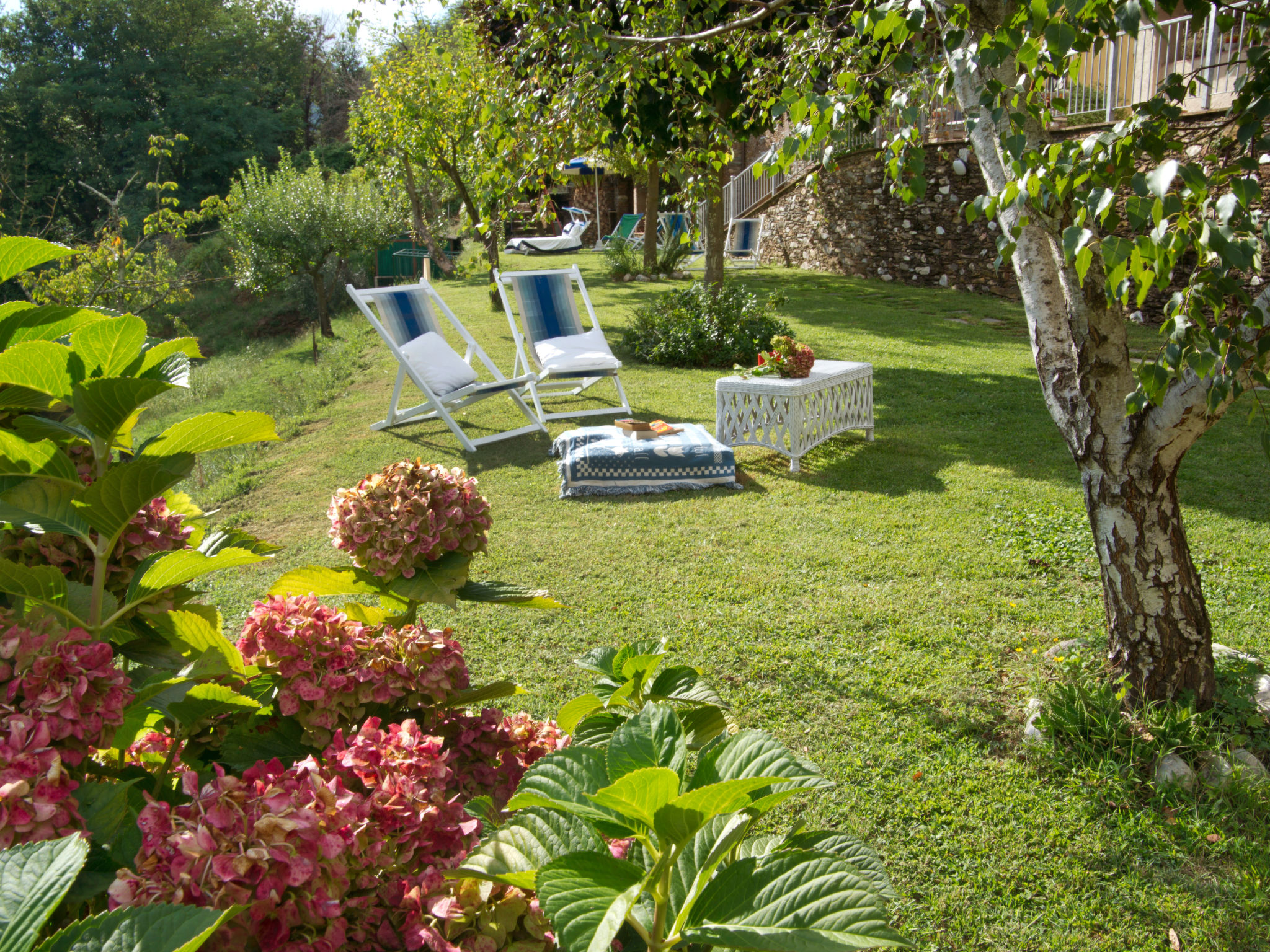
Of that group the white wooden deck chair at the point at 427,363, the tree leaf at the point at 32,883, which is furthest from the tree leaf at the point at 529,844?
the white wooden deck chair at the point at 427,363

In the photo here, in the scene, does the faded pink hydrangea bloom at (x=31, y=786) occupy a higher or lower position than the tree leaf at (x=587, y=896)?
higher

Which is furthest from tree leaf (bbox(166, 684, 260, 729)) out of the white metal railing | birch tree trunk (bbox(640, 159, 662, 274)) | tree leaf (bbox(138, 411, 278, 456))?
birch tree trunk (bbox(640, 159, 662, 274))

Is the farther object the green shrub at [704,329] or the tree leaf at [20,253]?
the green shrub at [704,329]

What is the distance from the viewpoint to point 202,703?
0.92 meters

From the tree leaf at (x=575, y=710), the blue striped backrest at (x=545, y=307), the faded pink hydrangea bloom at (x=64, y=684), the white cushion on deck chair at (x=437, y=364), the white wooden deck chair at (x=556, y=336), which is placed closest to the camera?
the faded pink hydrangea bloom at (x=64, y=684)

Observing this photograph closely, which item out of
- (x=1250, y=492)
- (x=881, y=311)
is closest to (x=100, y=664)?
(x=1250, y=492)

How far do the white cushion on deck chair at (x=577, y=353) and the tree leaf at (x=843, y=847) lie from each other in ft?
20.4

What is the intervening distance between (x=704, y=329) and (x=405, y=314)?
3.48 m

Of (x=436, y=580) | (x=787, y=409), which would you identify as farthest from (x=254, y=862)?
(x=787, y=409)

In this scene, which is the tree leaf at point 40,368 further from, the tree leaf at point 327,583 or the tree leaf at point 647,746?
the tree leaf at point 647,746

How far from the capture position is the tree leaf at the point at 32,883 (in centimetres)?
50

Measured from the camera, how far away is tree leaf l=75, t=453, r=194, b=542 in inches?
31.9

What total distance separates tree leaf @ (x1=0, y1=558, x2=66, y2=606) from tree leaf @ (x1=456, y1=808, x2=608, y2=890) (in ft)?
1.54

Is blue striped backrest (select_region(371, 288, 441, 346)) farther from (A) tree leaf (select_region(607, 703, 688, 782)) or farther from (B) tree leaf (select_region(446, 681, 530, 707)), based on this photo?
(A) tree leaf (select_region(607, 703, 688, 782))
